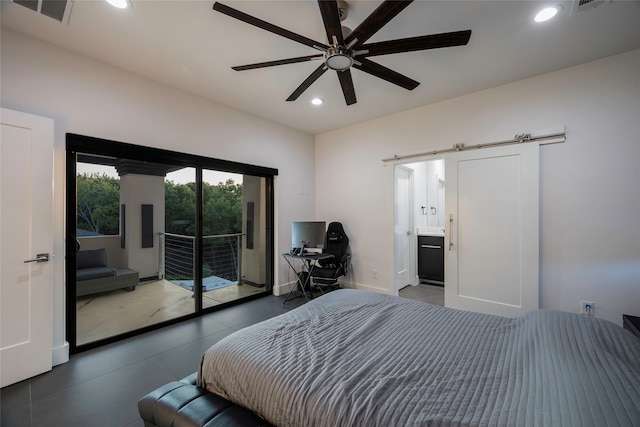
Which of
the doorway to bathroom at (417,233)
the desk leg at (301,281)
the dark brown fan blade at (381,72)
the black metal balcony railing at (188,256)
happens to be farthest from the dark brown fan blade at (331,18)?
the desk leg at (301,281)

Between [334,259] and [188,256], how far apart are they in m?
2.17

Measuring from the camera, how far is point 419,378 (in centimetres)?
110

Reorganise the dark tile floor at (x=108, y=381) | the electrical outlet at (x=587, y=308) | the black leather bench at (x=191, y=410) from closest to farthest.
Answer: the black leather bench at (x=191, y=410)
the dark tile floor at (x=108, y=381)
the electrical outlet at (x=587, y=308)

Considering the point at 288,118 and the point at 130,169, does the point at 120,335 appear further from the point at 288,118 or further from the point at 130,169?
the point at 288,118

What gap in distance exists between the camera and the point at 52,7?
74.1 inches

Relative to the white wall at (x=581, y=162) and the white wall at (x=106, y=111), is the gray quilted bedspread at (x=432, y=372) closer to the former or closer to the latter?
the white wall at (x=581, y=162)

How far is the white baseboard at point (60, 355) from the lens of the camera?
7.35 ft

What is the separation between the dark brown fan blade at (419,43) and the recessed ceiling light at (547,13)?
74 cm

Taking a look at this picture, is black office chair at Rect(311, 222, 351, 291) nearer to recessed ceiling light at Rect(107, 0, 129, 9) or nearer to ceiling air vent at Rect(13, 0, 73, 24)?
recessed ceiling light at Rect(107, 0, 129, 9)

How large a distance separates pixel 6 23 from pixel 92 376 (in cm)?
295

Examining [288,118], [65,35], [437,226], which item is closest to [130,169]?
[65,35]

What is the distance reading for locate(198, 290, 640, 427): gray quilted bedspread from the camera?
34.9 inches

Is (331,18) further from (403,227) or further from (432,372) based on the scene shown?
(403,227)

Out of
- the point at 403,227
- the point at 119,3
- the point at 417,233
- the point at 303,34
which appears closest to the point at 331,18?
the point at 303,34
